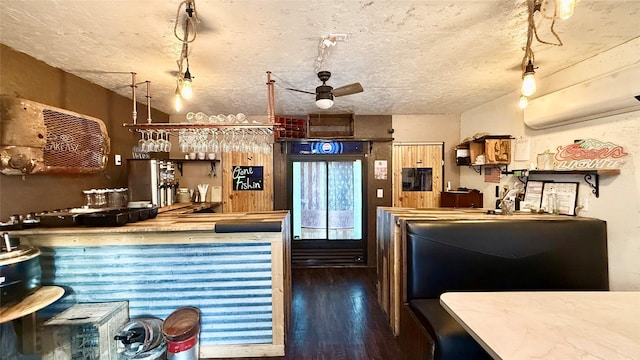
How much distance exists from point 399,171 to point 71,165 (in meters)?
4.29

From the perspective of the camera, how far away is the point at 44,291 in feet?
6.52

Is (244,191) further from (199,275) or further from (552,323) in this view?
(552,323)

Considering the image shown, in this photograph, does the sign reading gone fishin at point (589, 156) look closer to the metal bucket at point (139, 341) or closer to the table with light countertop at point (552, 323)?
the table with light countertop at point (552, 323)

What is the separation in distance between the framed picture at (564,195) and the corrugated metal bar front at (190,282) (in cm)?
272

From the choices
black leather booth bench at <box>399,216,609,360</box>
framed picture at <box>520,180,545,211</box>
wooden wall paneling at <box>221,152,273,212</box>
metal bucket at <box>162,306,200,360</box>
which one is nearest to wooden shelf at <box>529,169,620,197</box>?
framed picture at <box>520,180,545,211</box>

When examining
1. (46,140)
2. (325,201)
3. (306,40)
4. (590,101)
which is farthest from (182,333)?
(590,101)

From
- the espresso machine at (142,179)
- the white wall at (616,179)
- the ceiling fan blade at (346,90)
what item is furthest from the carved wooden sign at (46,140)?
the white wall at (616,179)

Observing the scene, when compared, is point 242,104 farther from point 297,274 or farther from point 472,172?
point 472,172

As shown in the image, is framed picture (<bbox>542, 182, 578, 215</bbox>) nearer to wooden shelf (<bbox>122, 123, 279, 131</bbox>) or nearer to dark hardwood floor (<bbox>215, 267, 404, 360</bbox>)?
dark hardwood floor (<bbox>215, 267, 404, 360</bbox>)

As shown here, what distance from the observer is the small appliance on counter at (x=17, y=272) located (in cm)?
175

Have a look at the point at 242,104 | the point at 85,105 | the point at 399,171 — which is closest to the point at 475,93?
the point at 399,171

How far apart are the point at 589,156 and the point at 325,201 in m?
3.33

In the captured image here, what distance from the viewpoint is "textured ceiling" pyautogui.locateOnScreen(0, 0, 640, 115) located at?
1.73 metres

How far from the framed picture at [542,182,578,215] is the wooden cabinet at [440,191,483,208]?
119cm
